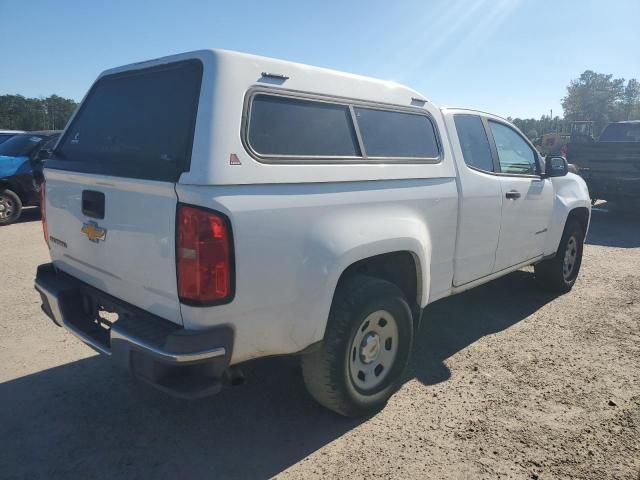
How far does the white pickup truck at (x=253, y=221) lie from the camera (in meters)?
2.19

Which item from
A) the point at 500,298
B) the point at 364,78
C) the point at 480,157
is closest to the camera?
the point at 364,78

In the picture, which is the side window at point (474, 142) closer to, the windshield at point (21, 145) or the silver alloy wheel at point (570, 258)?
the silver alloy wheel at point (570, 258)

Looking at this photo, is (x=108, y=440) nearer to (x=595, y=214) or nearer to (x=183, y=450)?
(x=183, y=450)

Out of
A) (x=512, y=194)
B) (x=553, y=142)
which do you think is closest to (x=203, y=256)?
(x=512, y=194)

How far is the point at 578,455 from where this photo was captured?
273 centimetres

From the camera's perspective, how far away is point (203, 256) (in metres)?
2.13

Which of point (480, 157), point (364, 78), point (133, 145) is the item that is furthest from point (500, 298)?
point (133, 145)

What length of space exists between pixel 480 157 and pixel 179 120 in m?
2.64

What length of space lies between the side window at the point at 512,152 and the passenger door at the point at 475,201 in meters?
0.22

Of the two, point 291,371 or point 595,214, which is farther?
point 595,214

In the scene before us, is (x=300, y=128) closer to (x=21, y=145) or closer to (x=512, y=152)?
(x=512, y=152)

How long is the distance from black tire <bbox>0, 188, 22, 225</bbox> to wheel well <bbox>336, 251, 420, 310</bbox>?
865cm

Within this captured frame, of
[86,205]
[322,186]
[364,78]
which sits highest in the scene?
[364,78]

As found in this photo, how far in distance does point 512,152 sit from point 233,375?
347 centimetres
